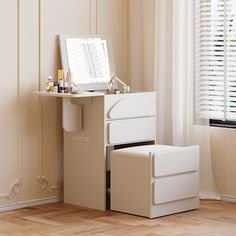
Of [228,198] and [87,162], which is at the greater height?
[87,162]

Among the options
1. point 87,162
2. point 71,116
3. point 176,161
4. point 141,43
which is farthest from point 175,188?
point 141,43

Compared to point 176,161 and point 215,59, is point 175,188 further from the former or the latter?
point 215,59

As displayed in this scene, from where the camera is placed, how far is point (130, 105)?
5055mm

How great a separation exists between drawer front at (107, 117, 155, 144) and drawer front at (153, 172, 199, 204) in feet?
1.58

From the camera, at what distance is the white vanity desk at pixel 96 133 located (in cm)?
493

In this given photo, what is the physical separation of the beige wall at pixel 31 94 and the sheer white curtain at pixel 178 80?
21.1 inches

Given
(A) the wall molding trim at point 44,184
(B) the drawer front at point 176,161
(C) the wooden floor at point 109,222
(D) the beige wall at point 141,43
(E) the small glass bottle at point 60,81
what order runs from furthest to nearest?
1. (D) the beige wall at point 141,43
2. (A) the wall molding trim at point 44,184
3. (E) the small glass bottle at point 60,81
4. (B) the drawer front at point 176,161
5. (C) the wooden floor at point 109,222

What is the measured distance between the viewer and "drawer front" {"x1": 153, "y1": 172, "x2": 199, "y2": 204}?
4699 millimetres

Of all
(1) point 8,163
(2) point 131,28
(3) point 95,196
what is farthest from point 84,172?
(2) point 131,28

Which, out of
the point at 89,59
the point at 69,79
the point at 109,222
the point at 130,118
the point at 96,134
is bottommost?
the point at 109,222

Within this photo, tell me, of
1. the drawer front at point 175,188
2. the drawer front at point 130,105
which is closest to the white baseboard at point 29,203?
the drawer front at point 130,105

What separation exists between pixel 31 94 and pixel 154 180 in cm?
113

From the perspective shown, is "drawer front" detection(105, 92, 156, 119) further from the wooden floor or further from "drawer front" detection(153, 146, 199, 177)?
the wooden floor

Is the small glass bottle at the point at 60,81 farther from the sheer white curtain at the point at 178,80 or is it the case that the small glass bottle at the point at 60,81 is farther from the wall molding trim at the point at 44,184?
the sheer white curtain at the point at 178,80
